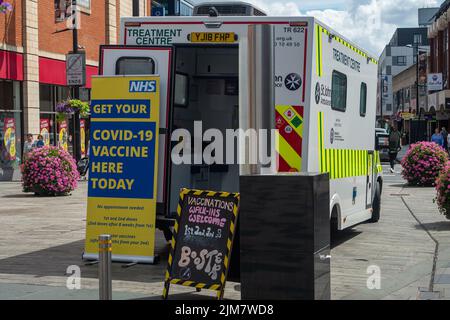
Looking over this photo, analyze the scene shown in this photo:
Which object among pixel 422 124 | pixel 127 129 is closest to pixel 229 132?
pixel 127 129

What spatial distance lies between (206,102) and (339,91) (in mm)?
2119

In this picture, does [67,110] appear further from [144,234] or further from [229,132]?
[144,234]

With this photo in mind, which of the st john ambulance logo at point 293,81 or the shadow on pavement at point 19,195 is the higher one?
the st john ambulance logo at point 293,81

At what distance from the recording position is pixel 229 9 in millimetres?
10125

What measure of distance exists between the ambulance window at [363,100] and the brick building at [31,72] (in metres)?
17.5

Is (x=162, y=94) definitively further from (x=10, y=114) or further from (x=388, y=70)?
(x=388, y=70)

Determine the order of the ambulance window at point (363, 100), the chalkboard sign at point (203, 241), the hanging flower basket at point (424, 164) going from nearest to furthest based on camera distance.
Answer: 1. the chalkboard sign at point (203, 241)
2. the ambulance window at point (363, 100)
3. the hanging flower basket at point (424, 164)

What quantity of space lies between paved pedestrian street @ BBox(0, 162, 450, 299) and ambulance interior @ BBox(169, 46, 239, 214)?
1217 mm

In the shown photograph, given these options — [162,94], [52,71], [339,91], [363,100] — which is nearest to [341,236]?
[363,100]

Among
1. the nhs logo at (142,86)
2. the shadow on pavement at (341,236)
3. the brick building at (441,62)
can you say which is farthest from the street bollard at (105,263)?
the brick building at (441,62)

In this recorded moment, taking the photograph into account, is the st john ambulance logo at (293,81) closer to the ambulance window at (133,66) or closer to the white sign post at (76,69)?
the ambulance window at (133,66)

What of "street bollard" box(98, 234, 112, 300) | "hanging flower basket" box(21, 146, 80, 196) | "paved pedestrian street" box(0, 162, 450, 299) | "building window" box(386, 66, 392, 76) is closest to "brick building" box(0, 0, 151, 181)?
"hanging flower basket" box(21, 146, 80, 196)

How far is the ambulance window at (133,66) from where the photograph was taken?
9.40m

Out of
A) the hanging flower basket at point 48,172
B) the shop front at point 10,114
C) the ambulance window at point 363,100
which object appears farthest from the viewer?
the shop front at point 10,114
